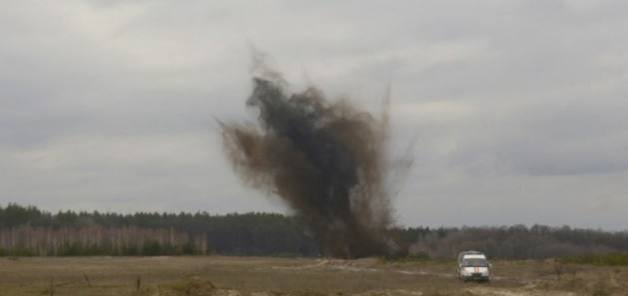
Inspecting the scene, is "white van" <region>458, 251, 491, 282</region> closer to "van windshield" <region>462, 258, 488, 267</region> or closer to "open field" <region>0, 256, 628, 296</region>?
"van windshield" <region>462, 258, 488, 267</region>

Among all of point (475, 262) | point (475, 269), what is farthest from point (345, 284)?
point (475, 262)

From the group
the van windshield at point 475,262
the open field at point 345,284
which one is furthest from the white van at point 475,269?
the open field at point 345,284

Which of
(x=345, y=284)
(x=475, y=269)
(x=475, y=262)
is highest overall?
(x=475, y=262)

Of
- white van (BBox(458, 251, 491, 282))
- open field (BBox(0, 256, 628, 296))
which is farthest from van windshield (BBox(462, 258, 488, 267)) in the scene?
open field (BBox(0, 256, 628, 296))

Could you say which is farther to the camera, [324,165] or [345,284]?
[324,165]

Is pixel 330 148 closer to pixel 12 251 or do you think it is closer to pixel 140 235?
pixel 12 251

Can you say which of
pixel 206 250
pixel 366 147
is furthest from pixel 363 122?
pixel 206 250

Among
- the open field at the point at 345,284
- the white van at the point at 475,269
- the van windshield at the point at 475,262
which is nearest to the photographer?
the open field at the point at 345,284

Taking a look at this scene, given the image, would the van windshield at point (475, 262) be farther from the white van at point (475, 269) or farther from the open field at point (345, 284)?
the open field at point (345, 284)

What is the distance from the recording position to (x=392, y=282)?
229 ft

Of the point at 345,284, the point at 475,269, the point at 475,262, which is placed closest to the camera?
the point at 345,284

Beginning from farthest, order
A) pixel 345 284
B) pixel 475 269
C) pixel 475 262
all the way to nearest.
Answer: pixel 475 262, pixel 475 269, pixel 345 284

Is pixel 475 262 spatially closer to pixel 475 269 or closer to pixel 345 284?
pixel 475 269

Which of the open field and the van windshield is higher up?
the van windshield
